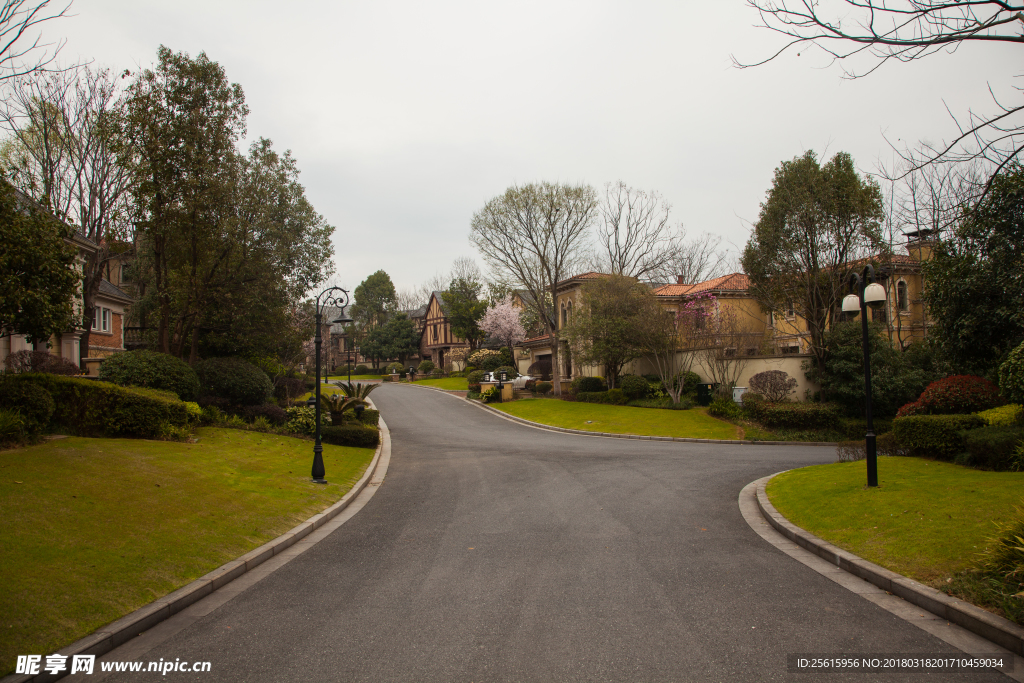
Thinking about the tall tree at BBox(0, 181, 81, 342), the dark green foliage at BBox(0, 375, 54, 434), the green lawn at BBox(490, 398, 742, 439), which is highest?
the tall tree at BBox(0, 181, 81, 342)

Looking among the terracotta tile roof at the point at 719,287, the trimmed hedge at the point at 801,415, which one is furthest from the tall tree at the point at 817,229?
the terracotta tile roof at the point at 719,287

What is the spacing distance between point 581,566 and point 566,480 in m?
6.42

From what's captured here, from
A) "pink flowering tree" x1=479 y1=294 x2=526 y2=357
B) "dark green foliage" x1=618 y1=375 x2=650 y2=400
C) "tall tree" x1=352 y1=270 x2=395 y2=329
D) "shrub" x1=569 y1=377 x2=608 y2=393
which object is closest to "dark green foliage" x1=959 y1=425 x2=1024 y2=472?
"dark green foliage" x1=618 y1=375 x2=650 y2=400

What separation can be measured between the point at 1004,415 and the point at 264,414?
69.0 ft

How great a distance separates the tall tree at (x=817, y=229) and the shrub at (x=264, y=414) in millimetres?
23166

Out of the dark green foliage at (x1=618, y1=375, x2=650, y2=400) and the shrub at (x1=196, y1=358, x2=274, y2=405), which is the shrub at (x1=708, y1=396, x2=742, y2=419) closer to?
the dark green foliage at (x1=618, y1=375, x2=650, y2=400)

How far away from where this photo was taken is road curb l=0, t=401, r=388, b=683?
4.62 m

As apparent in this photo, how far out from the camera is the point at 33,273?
11516 millimetres

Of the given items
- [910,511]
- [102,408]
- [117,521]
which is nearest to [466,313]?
[102,408]

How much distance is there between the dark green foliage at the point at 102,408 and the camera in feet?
42.3

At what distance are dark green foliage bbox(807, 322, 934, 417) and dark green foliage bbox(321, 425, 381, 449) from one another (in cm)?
2001

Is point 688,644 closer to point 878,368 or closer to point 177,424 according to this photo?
point 177,424

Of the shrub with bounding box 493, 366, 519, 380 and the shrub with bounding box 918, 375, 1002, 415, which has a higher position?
the shrub with bounding box 493, 366, 519, 380

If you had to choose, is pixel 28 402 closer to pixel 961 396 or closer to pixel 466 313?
pixel 961 396
